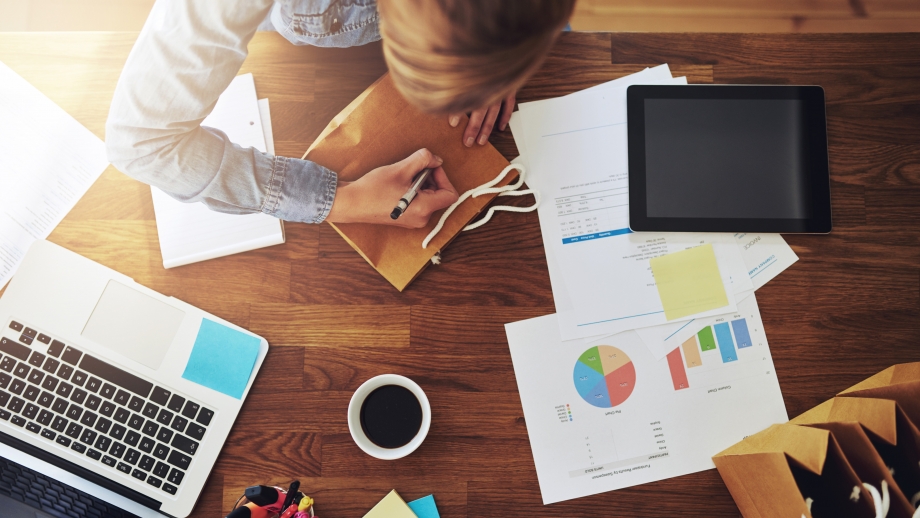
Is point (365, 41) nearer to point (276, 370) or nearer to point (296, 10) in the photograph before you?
point (296, 10)

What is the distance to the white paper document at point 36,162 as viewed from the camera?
850 millimetres

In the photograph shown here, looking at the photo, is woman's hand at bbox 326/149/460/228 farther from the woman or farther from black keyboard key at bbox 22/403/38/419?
black keyboard key at bbox 22/403/38/419

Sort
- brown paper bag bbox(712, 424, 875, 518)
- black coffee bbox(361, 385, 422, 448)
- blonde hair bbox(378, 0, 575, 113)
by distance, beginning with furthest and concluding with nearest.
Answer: black coffee bbox(361, 385, 422, 448)
brown paper bag bbox(712, 424, 875, 518)
blonde hair bbox(378, 0, 575, 113)

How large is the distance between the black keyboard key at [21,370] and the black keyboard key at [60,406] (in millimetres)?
59

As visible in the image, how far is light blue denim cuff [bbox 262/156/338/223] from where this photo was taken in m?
0.79

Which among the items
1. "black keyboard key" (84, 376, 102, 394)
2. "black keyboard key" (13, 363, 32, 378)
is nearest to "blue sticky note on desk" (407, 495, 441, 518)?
"black keyboard key" (84, 376, 102, 394)

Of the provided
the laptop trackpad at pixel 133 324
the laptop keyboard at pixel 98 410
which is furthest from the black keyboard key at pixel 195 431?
the laptop trackpad at pixel 133 324

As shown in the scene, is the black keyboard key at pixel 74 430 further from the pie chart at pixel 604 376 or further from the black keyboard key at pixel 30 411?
the pie chart at pixel 604 376

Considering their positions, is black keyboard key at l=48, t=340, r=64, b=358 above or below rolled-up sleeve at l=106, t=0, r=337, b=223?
below

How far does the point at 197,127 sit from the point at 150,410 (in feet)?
1.33

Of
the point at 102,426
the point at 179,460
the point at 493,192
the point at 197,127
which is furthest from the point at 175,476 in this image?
the point at 493,192

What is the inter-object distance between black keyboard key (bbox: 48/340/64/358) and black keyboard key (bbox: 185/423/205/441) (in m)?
0.21

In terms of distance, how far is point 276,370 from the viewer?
0.83 metres

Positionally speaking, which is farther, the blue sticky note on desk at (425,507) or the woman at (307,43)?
the blue sticky note on desk at (425,507)
